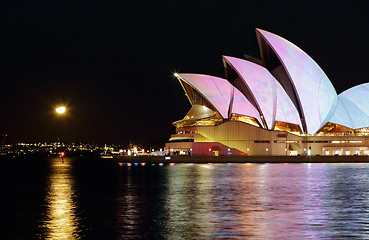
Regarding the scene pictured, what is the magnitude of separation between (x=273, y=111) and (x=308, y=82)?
238 inches

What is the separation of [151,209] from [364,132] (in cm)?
5862

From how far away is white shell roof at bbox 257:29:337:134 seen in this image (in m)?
61.8

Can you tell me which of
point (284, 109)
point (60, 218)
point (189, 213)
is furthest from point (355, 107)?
point (60, 218)

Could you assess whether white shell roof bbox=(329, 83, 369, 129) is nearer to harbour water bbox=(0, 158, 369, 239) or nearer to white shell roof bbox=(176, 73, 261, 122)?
white shell roof bbox=(176, 73, 261, 122)

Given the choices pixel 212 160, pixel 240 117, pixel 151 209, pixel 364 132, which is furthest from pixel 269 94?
pixel 151 209

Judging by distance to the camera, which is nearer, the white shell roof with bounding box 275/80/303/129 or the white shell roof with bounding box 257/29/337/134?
the white shell roof with bounding box 257/29/337/134

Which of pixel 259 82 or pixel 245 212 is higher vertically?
pixel 259 82

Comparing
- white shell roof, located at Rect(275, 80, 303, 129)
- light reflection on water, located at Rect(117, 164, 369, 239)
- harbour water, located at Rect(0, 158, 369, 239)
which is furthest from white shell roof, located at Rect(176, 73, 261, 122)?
harbour water, located at Rect(0, 158, 369, 239)

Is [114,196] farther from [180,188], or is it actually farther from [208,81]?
[208,81]

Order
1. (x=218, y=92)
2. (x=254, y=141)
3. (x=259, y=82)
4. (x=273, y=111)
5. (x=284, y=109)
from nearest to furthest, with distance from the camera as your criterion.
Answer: (x=259, y=82) → (x=273, y=111) → (x=284, y=109) → (x=218, y=92) → (x=254, y=141)

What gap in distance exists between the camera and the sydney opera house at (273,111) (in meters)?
64.6

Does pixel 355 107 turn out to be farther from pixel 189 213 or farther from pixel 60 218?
pixel 60 218

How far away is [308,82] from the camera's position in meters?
64.4

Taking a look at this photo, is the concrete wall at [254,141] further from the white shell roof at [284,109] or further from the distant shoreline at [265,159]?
the white shell roof at [284,109]
